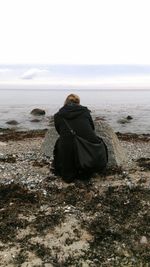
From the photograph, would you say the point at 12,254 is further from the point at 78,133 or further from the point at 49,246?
the point at 78,133

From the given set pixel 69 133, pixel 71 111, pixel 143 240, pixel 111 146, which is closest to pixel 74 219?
pixel 143 240

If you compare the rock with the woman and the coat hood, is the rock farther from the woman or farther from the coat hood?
the coat hood

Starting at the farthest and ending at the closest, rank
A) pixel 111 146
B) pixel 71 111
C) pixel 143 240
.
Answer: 1. pixel 111 146
2. pixel 71 111
3. pixel 143 240

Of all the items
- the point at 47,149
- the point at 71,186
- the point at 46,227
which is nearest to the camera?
the point at 46,227

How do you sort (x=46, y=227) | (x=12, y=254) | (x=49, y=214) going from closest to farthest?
1. (x=12, y=254)
2. (x=46, y=227)
3. (x=49, y=214)

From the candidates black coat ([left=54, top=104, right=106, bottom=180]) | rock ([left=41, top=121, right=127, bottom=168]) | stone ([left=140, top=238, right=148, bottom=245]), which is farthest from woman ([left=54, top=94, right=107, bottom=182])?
stone ([left=140, top=238, right=148, bottom=245])

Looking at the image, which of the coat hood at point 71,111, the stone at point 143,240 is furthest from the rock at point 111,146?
the stone at point 143,240

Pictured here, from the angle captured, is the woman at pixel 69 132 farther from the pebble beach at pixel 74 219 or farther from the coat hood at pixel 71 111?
the pebble beach at pixel 74 219

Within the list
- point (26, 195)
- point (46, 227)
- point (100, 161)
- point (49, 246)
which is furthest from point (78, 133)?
point (49, 246)

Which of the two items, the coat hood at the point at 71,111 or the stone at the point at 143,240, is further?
the coat hood at the point at 71,111

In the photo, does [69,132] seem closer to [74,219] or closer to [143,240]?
[74,219]

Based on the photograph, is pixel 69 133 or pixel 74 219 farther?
pixel 69 133

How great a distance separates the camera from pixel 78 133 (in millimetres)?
13570

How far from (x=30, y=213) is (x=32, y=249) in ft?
6.53
